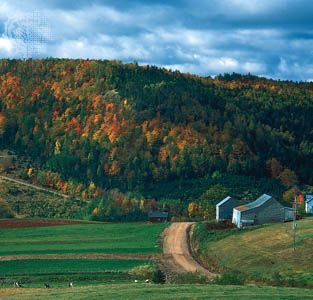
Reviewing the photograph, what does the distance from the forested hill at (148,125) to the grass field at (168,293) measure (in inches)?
3782

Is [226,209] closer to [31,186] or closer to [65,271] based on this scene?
[31,186]

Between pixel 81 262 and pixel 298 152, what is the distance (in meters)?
95.6

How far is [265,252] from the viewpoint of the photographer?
76312mm

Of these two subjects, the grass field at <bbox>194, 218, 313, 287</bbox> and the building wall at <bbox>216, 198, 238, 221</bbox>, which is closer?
the grass field at <bbox>194, 218, 313, 287</bbox>

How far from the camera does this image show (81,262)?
7888cm

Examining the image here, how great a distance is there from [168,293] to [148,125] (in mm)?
119091

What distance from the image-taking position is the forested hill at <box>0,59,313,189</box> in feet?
500

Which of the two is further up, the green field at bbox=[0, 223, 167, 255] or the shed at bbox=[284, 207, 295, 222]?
the shed at bbox=[284, 207, 295, 222]

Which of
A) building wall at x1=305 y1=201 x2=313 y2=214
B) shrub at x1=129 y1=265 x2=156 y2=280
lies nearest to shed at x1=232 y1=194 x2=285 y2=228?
building wall at x1=305 y1=201 x2=313 y2=214

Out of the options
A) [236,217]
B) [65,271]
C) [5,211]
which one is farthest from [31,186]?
[65,271]

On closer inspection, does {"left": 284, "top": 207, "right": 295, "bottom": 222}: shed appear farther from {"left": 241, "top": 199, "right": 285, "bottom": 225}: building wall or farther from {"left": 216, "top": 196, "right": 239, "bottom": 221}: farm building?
{"left": 216, "top": 196, "right": 239, "bottom": 221}: farm building

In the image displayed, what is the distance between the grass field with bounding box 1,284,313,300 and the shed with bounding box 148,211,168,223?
228 ft

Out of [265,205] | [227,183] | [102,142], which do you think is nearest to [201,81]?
[102,142]

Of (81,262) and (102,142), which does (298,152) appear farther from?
(81,262)
